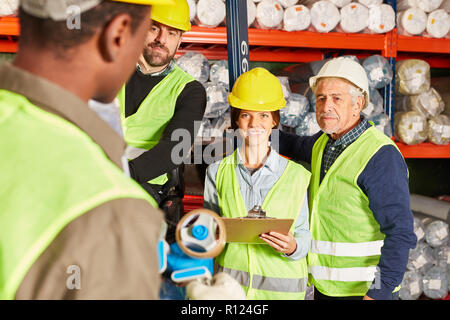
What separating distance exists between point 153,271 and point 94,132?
239 mm

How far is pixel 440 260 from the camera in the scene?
12.7 feet

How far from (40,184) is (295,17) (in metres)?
2.95

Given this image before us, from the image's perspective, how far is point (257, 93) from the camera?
211cm

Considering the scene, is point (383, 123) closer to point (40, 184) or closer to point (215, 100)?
point (215, 100)

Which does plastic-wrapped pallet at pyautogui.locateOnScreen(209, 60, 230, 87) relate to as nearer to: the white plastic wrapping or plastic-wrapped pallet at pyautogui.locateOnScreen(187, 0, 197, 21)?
plastic-wrapped pallet at pyautogui.locateOnScreen(187, 0, 197, 21)

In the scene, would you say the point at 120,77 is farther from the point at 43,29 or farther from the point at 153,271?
the point at 153,271

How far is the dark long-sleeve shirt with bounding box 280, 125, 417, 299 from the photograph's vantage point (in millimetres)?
1987

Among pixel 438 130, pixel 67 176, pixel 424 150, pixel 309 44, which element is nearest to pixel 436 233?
pixel 424 150

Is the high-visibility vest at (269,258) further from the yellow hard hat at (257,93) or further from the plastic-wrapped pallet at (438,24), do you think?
the plastic-wrapped pallet at (438,24)

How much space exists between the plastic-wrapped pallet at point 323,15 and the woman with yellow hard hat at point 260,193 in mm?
1403

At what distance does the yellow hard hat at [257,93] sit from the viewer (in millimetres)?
2102

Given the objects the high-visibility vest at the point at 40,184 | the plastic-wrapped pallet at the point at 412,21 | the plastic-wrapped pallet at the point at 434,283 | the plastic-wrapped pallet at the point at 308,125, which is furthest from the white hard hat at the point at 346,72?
the plastic-wrapped pallet at the point at 434,283

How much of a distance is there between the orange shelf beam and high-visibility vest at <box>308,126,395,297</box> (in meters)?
1.56

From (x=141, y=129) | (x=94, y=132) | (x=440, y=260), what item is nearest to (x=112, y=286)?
(x=94, y=132)
